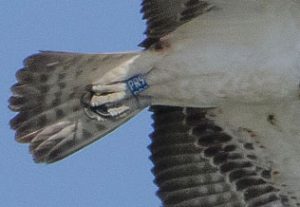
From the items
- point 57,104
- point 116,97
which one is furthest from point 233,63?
point 57,104

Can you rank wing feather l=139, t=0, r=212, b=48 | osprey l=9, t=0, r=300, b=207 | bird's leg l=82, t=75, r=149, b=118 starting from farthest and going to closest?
1. bird's leg l=82, t=75, r=149, b=118
2. osprey l=9, t=0, r=300, b=207
3. wing feather l=139, t=0, r=212, b=48

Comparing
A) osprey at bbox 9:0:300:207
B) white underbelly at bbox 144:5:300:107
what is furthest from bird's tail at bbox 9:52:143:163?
white underbelly at bbox 144:5:300:107

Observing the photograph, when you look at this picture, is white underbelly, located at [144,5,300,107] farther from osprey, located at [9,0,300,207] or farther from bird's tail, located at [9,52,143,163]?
bird's tail, located at [9,52,143,163]

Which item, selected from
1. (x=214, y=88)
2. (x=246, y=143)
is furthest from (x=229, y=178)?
(x=214, y=88)

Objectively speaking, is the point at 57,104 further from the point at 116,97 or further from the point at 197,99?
the point at 197,99

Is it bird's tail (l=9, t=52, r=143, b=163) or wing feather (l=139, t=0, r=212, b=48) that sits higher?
wing feather (l=139, t=0, r=212, b=48)

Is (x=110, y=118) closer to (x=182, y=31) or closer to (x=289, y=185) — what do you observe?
(x=182, y=31)
